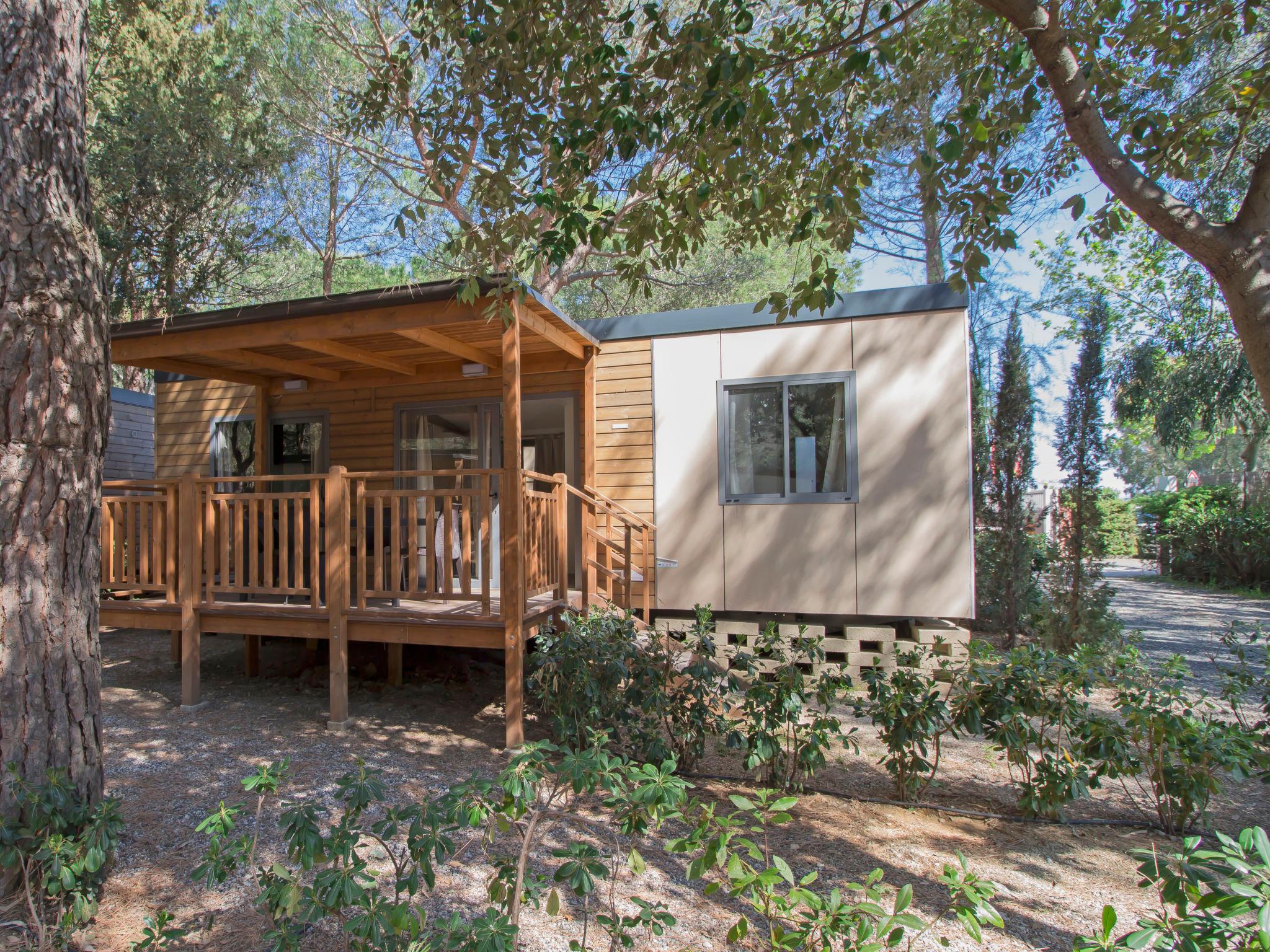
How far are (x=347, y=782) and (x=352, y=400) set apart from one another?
6651mm

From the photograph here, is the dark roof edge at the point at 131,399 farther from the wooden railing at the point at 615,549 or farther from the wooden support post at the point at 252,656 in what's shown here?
the wooden railing at the point at 615,549

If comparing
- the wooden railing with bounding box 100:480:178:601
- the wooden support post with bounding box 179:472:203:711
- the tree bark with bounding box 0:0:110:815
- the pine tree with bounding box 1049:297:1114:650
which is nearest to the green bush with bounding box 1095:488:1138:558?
the pine tree with bounding box 1049:297:1114:650

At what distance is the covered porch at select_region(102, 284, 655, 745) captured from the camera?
16.1 ft

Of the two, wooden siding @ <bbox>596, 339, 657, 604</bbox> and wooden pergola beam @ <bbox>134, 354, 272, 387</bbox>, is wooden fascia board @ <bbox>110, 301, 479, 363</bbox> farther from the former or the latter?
wooden siding @ <bbox>596, 339, 657, 604</bbox>

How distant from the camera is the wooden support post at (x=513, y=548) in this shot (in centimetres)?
471

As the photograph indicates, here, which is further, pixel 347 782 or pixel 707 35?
pixel 707 35

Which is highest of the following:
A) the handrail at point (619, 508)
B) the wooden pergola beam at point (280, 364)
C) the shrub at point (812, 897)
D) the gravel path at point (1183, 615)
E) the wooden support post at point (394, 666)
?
the wooden pergola beam at point (280, 364)

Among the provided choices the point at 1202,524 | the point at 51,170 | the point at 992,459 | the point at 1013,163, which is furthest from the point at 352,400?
the point at 1202,524

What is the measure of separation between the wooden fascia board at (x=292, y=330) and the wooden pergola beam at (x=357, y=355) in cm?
17

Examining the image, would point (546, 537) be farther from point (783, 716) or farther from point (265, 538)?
point (783, 716)

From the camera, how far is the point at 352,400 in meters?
7.97

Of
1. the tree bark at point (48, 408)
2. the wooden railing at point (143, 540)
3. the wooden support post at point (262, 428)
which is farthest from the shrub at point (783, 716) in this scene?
the wooden support post at point (262, 428)

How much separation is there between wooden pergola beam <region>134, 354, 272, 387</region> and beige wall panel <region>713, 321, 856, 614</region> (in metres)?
5.00

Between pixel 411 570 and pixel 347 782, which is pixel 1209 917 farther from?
pixel 411 570
